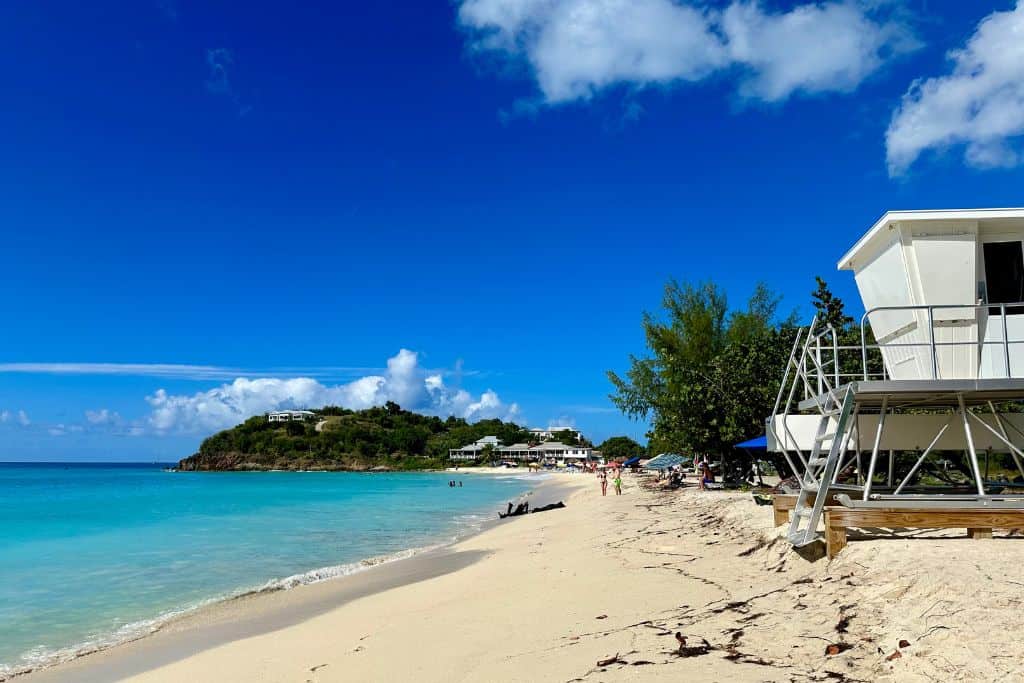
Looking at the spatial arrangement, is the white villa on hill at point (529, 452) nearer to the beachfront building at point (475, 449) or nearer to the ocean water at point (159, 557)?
the beachfront building at point (475, 449)

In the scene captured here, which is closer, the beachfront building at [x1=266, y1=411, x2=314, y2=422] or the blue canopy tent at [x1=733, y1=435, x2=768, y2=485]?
the blue canopy tent at [x1=733, y1=435, x2=768, y2=485]

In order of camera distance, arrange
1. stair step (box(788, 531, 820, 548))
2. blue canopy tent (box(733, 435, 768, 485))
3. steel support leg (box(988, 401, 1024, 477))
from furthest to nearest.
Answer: blue canopy tent (box(733, 435, 768, 485)), steel support leg (box(988, 401, 1024, 477)), stair step (box(788, 531, 820, 548))

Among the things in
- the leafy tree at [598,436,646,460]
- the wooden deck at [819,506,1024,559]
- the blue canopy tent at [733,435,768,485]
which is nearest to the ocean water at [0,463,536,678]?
the blue canopy tent at [733,435,768,485]

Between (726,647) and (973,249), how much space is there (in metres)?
6.60

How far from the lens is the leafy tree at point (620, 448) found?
105 meters

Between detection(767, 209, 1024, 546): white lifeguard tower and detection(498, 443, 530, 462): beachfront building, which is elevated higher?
detection(498, 443, 530, 462): beachfront building

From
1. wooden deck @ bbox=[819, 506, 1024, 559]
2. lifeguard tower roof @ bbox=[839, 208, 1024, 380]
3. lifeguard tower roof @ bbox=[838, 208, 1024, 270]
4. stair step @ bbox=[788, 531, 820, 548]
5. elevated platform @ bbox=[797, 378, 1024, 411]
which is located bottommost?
stair step @ bbox=[788, 531, 820, 548]

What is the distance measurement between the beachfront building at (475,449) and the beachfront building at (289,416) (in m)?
48.8

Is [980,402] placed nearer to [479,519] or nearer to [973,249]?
[973,249]

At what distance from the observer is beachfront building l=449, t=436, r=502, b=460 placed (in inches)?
5187

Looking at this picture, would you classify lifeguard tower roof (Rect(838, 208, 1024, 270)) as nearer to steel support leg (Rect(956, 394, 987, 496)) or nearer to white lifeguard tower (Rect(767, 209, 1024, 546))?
white lifeguard tower (Rect(767, 209, 1024, 546))

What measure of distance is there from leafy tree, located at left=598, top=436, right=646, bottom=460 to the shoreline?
290 feet

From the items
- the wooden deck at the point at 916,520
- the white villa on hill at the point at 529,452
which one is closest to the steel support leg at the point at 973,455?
the wooden deck at the point at 916,520

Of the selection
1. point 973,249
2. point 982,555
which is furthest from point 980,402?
point 982,555
